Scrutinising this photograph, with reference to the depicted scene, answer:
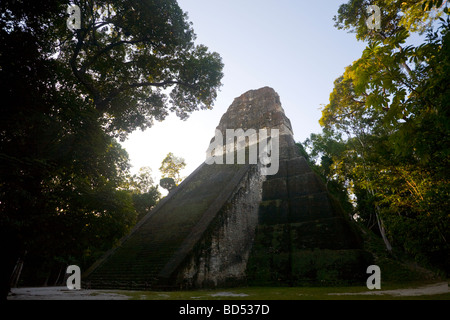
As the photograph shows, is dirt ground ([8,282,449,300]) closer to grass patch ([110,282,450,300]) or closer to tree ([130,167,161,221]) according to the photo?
grass patch ([110,282,450,300])

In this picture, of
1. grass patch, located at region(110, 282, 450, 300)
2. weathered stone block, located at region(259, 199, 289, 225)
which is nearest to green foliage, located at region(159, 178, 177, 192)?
weathered stone block, located at region(259, 199, 289, 225)

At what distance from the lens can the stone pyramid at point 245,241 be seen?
25.1 ft

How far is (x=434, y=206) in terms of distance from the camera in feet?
16.8

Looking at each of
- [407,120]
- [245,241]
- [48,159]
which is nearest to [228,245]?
[245,241]

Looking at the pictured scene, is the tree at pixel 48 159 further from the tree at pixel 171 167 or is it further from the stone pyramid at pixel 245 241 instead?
the tree at pixel 171 167

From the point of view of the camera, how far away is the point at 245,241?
9820mm

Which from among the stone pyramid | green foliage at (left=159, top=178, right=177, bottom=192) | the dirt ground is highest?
green foliage at (left=159, top=178, right=177, bottom=192)

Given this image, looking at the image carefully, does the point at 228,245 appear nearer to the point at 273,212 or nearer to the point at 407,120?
the point at 273,212

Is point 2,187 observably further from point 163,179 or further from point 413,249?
point 163,179

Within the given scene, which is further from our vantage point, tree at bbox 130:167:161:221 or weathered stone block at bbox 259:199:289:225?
tree at bbox 130:167:161:221

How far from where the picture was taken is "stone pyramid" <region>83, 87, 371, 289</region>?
765 centimetres

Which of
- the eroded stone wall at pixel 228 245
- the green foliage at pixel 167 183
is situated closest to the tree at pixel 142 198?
the green foliage at pixel 167 183
